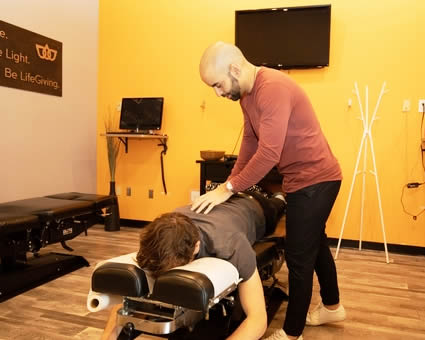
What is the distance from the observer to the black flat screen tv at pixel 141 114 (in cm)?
402

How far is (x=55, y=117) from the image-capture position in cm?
393

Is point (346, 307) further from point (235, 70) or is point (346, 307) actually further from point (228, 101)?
point (228, 101)

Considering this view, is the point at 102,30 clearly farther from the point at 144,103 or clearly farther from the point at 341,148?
the point at 341,148

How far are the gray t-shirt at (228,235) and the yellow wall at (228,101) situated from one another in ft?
7.50

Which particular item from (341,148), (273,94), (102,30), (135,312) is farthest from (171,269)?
(102,30)

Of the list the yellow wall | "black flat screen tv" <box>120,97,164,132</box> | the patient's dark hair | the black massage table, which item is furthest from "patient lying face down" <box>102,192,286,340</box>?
"black flat screen tv" <box>120,97,164,132</box>

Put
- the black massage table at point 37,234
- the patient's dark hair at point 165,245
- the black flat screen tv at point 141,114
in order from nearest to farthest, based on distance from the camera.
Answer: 1. the patient's dark hair at point 165,245
2. the black massage table at point 37,234
3. the black flat screen tv at point 141,114

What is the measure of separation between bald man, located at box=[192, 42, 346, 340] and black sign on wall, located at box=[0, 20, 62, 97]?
8.08 feet

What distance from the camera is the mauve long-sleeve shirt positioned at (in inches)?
59.5

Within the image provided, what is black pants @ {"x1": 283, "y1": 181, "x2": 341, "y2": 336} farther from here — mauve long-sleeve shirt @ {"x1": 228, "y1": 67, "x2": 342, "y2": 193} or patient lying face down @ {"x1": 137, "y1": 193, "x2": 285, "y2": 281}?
patient lying face down @ {"x1": 137, "y1": 193, "x2": 285, "y2": 281}

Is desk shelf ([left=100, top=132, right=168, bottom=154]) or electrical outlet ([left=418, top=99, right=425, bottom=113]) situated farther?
desk shelf ([left=100, top=132, right=168, bottom=154])

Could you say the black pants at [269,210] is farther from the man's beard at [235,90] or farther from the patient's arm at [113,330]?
the patient's arm at [113,330]

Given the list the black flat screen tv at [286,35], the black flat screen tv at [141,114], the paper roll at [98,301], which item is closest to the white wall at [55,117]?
the black flat screen tv at [141,114]

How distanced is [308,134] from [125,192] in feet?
9.94
